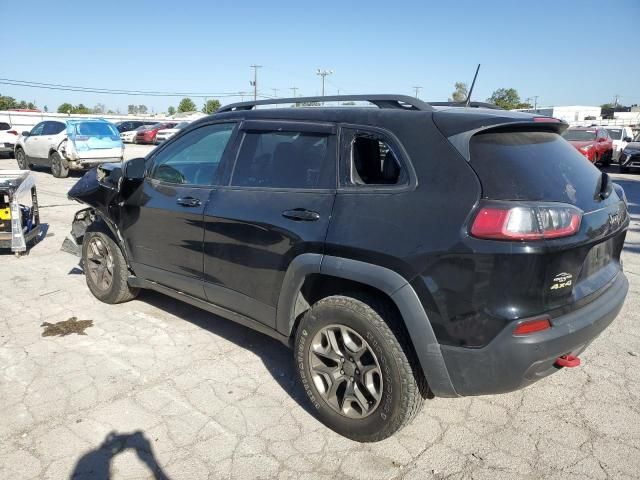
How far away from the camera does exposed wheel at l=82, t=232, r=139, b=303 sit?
175 inches

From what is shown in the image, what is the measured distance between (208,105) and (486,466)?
9137 centimetres

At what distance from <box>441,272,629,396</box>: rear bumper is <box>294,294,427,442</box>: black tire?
0.23 meters

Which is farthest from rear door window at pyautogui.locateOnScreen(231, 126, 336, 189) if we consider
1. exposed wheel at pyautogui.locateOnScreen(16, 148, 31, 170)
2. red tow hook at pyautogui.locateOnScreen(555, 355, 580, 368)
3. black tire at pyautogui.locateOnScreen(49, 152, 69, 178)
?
exposed wheel at pyautogui.locateOnScreen(16, 148, 31, 170)

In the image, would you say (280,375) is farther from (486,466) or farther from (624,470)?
(624,470)

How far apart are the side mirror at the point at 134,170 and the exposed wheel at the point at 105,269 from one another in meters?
0.78

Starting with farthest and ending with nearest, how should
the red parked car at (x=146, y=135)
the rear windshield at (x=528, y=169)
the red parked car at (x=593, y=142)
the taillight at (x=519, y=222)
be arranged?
the red parked car at (x=146, y=135) → the red parked car at (x=593, y=142) → the rear windshield at (x=528, y=169) → the taillight at (x=519, y=222)

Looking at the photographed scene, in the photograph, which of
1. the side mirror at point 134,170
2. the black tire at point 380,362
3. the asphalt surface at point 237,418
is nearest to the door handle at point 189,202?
the side mirror at point 134,170

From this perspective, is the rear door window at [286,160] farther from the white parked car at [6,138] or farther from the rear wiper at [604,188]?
the white parked car at [6,138]

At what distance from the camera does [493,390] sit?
91.0 inches

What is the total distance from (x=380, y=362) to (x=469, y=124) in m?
1.25

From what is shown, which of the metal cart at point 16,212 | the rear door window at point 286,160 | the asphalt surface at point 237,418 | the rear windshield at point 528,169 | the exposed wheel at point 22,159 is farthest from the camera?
the exposed wheel at point 22,159

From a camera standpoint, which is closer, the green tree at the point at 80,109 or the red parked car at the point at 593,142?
the red parked car at the point at 593,142

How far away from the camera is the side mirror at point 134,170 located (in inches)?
156

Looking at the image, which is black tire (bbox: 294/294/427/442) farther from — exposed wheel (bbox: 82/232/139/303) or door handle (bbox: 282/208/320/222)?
exposed wheel (bbox: 82/232/139/303)
